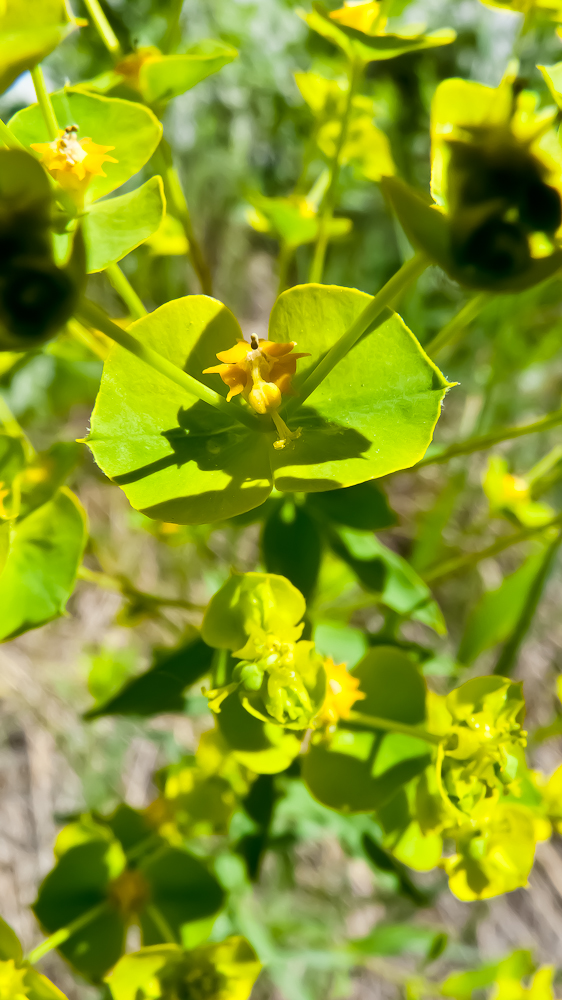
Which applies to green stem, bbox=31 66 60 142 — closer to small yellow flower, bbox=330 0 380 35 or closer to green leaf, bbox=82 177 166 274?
green leaf, bbox=82 177 166 274

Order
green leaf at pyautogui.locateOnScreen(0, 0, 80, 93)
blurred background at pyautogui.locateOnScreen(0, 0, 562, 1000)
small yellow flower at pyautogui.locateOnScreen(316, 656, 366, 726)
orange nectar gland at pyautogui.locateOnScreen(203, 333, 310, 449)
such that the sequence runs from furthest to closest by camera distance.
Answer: blurred background at pyautogui.locateOnScreen(0, 0, 562, 1000) → small yellow flower at pyautogui.locateOnScreen(316, 656, 366, 726) → orange nectar gland at pyautogui.locateOnScreen(203, 333, 310, 449) → green leaf at pyautogui.locateOnScreen(0, 0, 80, 93)

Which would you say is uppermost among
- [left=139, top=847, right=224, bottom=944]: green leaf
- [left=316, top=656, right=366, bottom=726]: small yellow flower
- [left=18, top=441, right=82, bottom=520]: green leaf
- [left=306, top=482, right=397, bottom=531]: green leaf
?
[left=18, top=441, right=82, bottom=520]: green leaf

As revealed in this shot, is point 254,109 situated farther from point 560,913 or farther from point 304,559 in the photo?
point 560,913

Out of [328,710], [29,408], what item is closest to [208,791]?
[328,710]

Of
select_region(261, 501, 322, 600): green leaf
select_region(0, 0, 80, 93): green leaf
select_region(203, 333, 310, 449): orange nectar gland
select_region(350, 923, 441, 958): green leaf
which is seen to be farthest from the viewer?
select_region(350, 923, 441, 958): green leaf

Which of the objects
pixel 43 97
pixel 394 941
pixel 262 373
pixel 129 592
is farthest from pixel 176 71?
pixel 394 941

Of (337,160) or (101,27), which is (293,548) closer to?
(337,160)

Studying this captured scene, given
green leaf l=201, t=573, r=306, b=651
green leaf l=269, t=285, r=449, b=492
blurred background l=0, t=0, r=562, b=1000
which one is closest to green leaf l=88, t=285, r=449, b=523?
green leaf l=269, t=285, r=449, b=492
